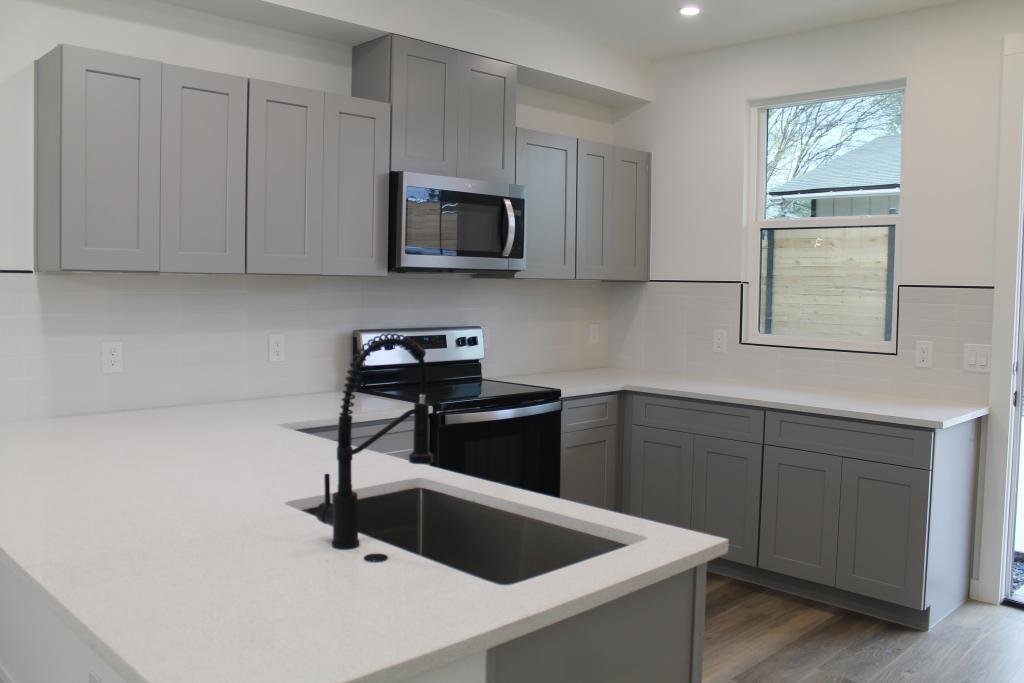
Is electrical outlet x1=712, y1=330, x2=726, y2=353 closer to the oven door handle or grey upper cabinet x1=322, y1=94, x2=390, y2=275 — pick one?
the oven door handle

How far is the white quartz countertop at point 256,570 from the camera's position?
3.67 feet

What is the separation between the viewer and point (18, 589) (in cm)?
200

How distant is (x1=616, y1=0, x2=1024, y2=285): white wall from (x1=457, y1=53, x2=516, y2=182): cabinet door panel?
3.75 feet

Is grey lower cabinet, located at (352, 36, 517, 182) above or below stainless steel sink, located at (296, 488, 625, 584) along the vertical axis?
above

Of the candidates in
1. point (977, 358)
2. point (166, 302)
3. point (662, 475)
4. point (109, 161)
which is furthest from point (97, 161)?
point (977, 358)

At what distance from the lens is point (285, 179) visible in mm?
3121

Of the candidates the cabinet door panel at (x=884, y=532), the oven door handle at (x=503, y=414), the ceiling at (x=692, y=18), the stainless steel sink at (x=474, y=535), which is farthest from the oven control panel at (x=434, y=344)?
the cabinet door panel at (x=884, y=532)

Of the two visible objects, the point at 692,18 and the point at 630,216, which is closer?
the point at 692,18

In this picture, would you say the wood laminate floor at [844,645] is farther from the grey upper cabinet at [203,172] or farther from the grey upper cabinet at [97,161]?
the grey upper cabinet at [97,161]

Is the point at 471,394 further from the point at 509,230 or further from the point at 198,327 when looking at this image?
the point at 198,327

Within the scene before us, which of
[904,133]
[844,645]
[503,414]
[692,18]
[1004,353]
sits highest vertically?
[692,18]

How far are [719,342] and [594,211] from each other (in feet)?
3.15

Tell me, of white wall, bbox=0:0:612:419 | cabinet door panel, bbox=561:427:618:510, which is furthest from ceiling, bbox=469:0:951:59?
cabinet door panel, bbox=561:427:618:510

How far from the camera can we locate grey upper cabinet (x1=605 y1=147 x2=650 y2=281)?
453 cm
